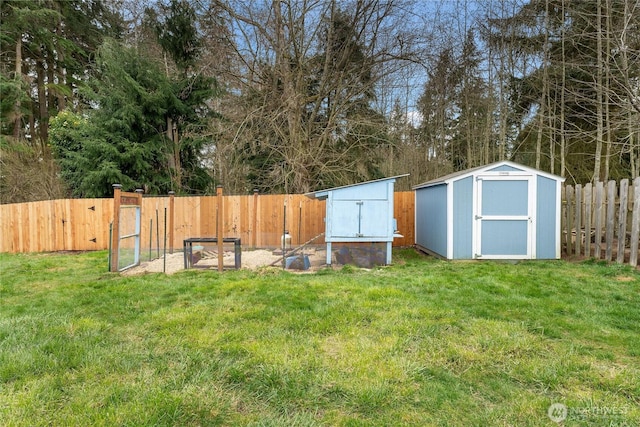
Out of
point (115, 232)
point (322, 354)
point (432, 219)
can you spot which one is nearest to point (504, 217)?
point (432, 219)

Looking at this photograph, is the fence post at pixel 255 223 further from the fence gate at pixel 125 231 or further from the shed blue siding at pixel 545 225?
the shed blue siding at pixel 545 225

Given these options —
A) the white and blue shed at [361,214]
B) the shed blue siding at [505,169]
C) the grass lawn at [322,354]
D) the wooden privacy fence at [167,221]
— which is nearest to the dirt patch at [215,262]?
the white and blue shed at [361,214]

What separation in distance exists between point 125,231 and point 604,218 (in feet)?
29.1

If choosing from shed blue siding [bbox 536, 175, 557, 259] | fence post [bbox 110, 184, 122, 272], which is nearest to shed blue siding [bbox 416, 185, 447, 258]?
shed blue siding [bbox 536, 175, 557, 259]

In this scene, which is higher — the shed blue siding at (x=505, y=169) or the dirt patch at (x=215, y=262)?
the shed blue siding at (x=505, y=169)

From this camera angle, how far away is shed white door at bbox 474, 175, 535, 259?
6.65 m

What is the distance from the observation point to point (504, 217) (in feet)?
21.9

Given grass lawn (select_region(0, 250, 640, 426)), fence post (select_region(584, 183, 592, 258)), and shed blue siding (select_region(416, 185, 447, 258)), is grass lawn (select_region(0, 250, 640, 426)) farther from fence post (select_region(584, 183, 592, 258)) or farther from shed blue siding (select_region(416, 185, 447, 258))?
shed blue siding (select_region(416, 185, 447, 258))

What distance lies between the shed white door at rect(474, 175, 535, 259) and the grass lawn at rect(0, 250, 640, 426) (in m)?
2.17

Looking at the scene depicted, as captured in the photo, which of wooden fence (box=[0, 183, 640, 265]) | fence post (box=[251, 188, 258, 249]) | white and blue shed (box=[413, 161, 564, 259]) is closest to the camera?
white and blue shed (box=[413, 161, 564, 259])

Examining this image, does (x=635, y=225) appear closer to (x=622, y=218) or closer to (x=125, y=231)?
(x=622, y=218)

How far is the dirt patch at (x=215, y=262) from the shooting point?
6055 millimetres

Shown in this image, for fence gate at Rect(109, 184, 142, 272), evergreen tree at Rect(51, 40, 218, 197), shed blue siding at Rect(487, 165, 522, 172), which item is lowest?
fence gate at Rect(109, 184, 142, 272)

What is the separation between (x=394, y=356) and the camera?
242 centimetres
